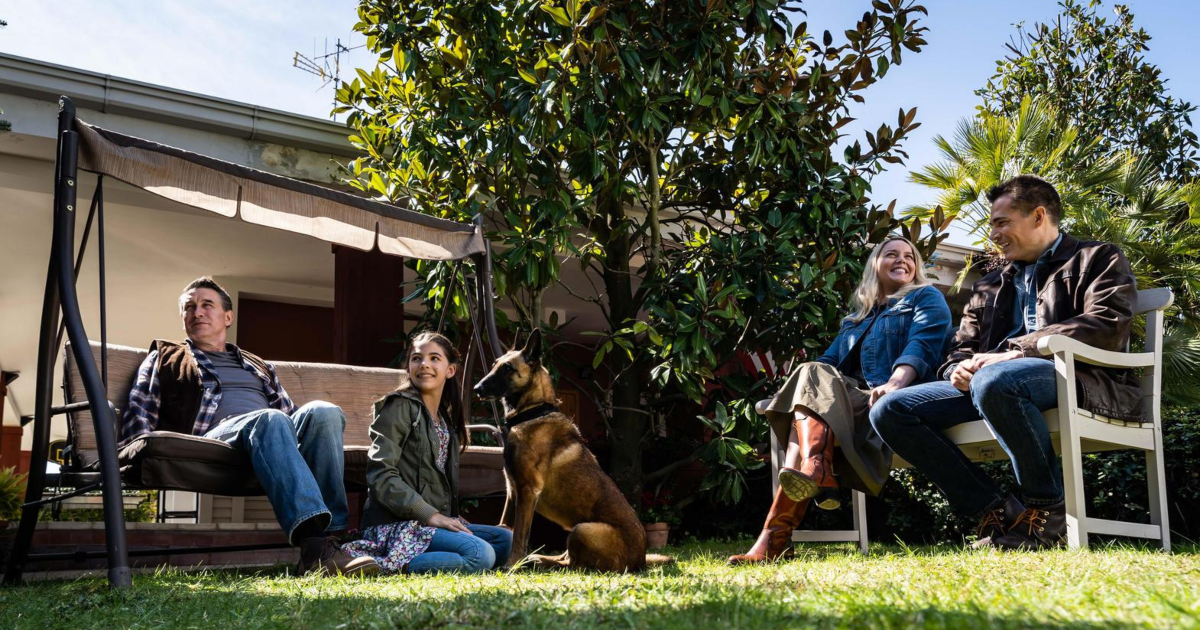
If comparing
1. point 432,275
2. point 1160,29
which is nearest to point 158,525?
point 432,275

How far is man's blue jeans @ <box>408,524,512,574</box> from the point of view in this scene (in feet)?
13.6

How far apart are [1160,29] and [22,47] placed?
1625 centimetres

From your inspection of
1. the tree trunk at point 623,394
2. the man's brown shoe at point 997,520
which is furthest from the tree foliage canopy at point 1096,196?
the man's brown shoe at point 997,520

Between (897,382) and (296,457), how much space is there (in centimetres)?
283

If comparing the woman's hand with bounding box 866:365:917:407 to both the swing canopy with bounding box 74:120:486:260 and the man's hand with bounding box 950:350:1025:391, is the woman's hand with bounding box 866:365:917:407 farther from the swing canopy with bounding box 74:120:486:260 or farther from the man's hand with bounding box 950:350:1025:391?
the swing canopy with bounding box 74:120:486:260

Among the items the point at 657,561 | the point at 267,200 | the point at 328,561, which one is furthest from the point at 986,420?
the point at 267,200

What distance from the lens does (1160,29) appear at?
1548 centimetres

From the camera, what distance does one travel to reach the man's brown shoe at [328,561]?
3.97 metres

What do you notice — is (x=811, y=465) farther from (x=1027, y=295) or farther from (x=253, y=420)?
(x=253, y=420)

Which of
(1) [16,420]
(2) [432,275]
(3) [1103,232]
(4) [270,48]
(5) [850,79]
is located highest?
(4) [270,48]

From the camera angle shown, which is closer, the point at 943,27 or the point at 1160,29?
the point at 943,27

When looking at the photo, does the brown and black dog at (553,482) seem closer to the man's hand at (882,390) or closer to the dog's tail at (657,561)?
the dog's tail at (657,561)

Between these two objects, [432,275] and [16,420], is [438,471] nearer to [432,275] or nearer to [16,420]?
[432,275]

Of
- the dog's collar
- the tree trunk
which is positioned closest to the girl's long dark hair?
the dog's collar
